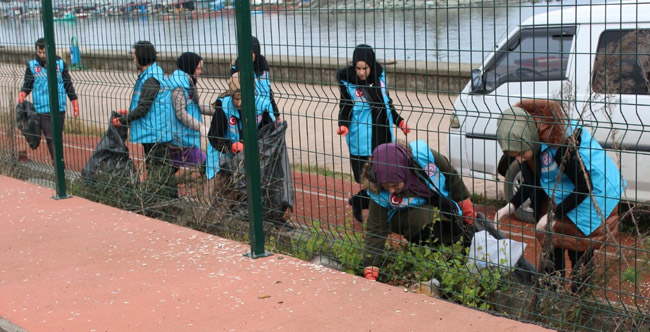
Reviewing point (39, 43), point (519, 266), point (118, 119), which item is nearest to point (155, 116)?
point (118, 119)

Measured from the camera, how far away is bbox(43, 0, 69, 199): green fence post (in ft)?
24.5

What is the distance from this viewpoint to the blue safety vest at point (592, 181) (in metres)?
4.33

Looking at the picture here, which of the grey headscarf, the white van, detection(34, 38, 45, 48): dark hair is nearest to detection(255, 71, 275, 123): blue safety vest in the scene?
the white van

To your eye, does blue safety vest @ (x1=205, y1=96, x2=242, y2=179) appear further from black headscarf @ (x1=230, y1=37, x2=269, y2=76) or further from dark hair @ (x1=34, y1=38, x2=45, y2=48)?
dark hair @ (x1=34, y1=38, x2=45, y2=48)

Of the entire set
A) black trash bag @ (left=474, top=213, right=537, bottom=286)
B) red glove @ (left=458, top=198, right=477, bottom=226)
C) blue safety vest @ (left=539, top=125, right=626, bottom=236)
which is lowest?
black trash bag @ (left=474, top=213, right=537, bottom=286)

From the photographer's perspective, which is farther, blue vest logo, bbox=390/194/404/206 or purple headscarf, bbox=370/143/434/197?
blue vest logo, bbox=390/194/404/206

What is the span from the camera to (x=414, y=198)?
197 inches

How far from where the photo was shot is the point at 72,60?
969 centimetres

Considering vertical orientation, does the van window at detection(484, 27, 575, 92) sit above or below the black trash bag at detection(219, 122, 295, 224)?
above

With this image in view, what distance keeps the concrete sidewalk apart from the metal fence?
0.24 meters

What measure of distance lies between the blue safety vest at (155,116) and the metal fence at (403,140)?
0.02 metres

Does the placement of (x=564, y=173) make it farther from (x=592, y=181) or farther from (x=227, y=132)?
(x=227, y=132)

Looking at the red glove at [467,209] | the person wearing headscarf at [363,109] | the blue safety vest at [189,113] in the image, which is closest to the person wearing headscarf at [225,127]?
the blue safety vest at [189,113]

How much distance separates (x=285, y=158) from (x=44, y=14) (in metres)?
2.69
